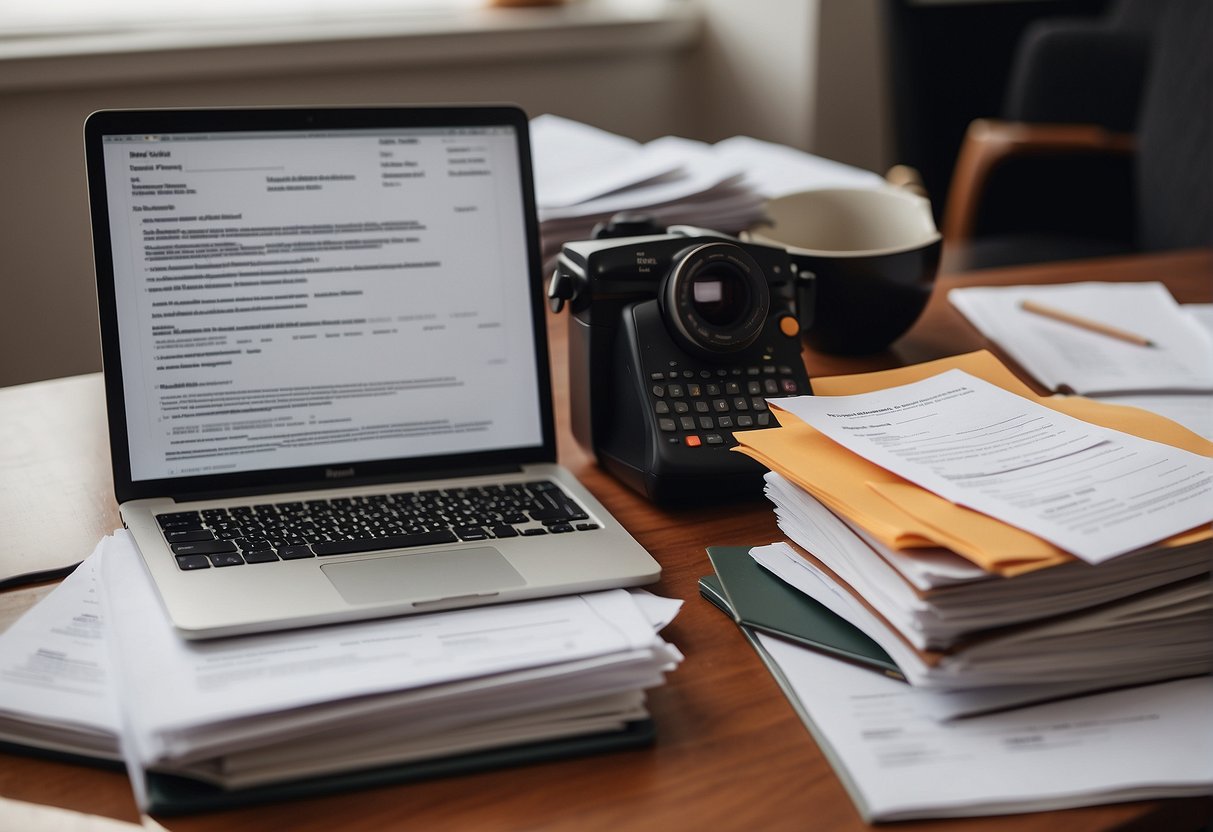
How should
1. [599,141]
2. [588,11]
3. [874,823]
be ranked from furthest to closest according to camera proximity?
1. [588,11]
2. [599,141]
3. [874,823]

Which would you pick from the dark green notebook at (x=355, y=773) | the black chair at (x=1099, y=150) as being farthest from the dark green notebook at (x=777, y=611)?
the black chair at (x=1099, y=150)

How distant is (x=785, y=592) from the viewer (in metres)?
0.68

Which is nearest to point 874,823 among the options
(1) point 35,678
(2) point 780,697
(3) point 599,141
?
(2) point 780,697

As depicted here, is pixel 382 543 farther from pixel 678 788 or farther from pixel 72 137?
pixel 72 137

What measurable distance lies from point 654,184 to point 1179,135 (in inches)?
47.7

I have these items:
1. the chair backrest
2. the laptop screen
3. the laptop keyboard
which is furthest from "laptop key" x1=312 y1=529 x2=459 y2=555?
the chair backrest

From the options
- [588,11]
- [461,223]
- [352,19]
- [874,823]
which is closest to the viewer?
[874,823]

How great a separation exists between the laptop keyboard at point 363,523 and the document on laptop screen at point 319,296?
50mm

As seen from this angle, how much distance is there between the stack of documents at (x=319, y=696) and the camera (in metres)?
0.51

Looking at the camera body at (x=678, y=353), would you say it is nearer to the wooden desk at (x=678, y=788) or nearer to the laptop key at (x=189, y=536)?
the wooden desk at (x=678, y=788)

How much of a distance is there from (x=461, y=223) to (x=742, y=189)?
50 centimetres

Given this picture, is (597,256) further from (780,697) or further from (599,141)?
(599,141)

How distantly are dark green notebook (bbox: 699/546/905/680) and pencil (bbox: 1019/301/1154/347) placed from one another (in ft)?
1.99

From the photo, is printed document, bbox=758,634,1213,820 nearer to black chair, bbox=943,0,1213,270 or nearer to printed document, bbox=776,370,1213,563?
printed document, bbox=776,370,1213,563
